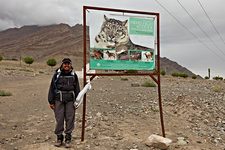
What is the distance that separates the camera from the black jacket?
7578 millimetres

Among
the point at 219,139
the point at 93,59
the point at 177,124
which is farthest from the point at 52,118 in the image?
Result: the point at 219,139

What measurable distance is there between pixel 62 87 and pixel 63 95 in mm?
175

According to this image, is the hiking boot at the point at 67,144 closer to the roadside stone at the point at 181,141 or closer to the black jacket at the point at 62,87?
the black jacket at the point at 62,87

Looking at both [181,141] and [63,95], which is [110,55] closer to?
[63,95]

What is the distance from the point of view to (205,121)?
11422 mm

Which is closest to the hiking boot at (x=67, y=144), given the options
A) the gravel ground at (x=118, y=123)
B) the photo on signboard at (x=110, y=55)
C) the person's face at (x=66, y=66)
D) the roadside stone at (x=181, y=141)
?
the gravel ground at (x=118, y=123)

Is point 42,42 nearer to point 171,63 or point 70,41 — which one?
point 70,41

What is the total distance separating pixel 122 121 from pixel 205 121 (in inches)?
117

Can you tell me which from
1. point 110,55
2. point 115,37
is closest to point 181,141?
point 110,55

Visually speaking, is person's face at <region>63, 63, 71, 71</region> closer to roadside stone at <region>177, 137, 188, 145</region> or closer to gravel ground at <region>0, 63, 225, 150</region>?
gravel ground at <region>0, 63, 225, 150</region>

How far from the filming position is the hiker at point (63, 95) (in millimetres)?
7582

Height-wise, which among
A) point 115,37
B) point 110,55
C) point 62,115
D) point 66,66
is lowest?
point 62,115

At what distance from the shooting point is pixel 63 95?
760 cm

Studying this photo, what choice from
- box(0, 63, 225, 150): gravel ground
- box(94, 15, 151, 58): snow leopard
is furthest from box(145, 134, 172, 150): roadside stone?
box(94, 15, 151, 58): snow leopard
